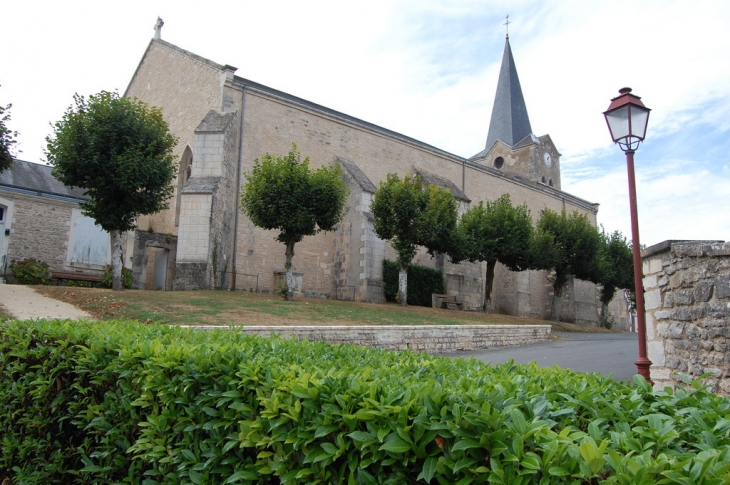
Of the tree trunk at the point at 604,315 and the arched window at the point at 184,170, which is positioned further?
the tree trunk at the point at 604,315

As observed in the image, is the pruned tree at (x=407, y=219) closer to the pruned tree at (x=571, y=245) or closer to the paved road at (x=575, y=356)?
the paved road at (x=575, y=356)

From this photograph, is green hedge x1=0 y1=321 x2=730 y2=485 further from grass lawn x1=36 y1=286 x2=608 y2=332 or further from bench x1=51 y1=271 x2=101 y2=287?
bench x1=51 y1=271 x2=101 y2=287

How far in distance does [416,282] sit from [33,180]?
52.7 ft

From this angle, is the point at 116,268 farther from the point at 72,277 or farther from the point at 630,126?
the point at 630,126

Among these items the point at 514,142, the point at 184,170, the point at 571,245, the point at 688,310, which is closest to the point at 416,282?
the point at 571,245

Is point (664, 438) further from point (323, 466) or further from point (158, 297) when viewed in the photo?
point (158, 297)

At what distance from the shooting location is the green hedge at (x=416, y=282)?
20875 mm

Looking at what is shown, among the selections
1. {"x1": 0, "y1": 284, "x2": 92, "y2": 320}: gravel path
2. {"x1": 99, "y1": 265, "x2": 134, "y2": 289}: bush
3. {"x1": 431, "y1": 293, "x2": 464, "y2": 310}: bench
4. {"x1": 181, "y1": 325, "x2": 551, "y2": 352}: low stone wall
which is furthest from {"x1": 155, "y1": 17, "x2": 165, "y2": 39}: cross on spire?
{"x1": 181, "y1": 325, "x2": 551, "y2": 352}: low stone wall

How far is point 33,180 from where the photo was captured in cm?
2114

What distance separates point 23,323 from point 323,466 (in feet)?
13.9

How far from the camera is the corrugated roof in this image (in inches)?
795

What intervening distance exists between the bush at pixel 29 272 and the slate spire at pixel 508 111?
1159 inches

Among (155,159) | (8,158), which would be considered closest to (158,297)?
(155,159)

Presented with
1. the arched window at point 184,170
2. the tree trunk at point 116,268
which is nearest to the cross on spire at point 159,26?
the arched window at point 184,170
